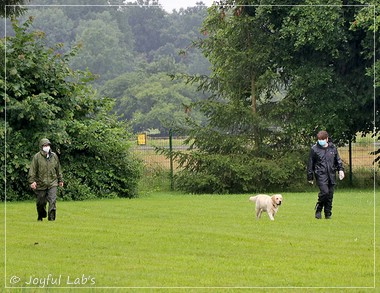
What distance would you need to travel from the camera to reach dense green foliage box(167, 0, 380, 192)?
128 ft

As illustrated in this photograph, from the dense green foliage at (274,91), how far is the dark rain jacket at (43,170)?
660 inches

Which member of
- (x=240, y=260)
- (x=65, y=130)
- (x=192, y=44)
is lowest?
(x=240, y=260)

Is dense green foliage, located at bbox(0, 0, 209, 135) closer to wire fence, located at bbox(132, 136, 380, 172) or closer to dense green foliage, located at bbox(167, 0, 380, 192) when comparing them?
wire fence, located at bbox(132, 136, 380, 172)

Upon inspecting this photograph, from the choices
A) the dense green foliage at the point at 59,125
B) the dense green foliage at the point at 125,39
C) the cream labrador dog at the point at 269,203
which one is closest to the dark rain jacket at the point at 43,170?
the cream labrador dog at the point at 269,203

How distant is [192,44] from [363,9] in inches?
329

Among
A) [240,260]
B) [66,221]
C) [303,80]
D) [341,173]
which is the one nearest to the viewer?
[240,260]

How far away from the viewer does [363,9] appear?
3703 cm

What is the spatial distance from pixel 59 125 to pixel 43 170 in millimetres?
10508

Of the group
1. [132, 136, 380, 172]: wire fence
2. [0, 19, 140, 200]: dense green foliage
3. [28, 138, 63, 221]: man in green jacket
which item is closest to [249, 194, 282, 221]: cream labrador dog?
[28, 138, 63, 221]: man in green jacket

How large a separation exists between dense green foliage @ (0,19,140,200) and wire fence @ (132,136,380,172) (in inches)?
252

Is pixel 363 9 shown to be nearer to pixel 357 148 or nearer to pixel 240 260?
pixel 357 148

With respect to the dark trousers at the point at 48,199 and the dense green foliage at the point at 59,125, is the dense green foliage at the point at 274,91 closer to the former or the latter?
the dense green foliage at the point at 59,125

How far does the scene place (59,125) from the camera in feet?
108

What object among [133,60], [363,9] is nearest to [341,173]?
[363,9]
